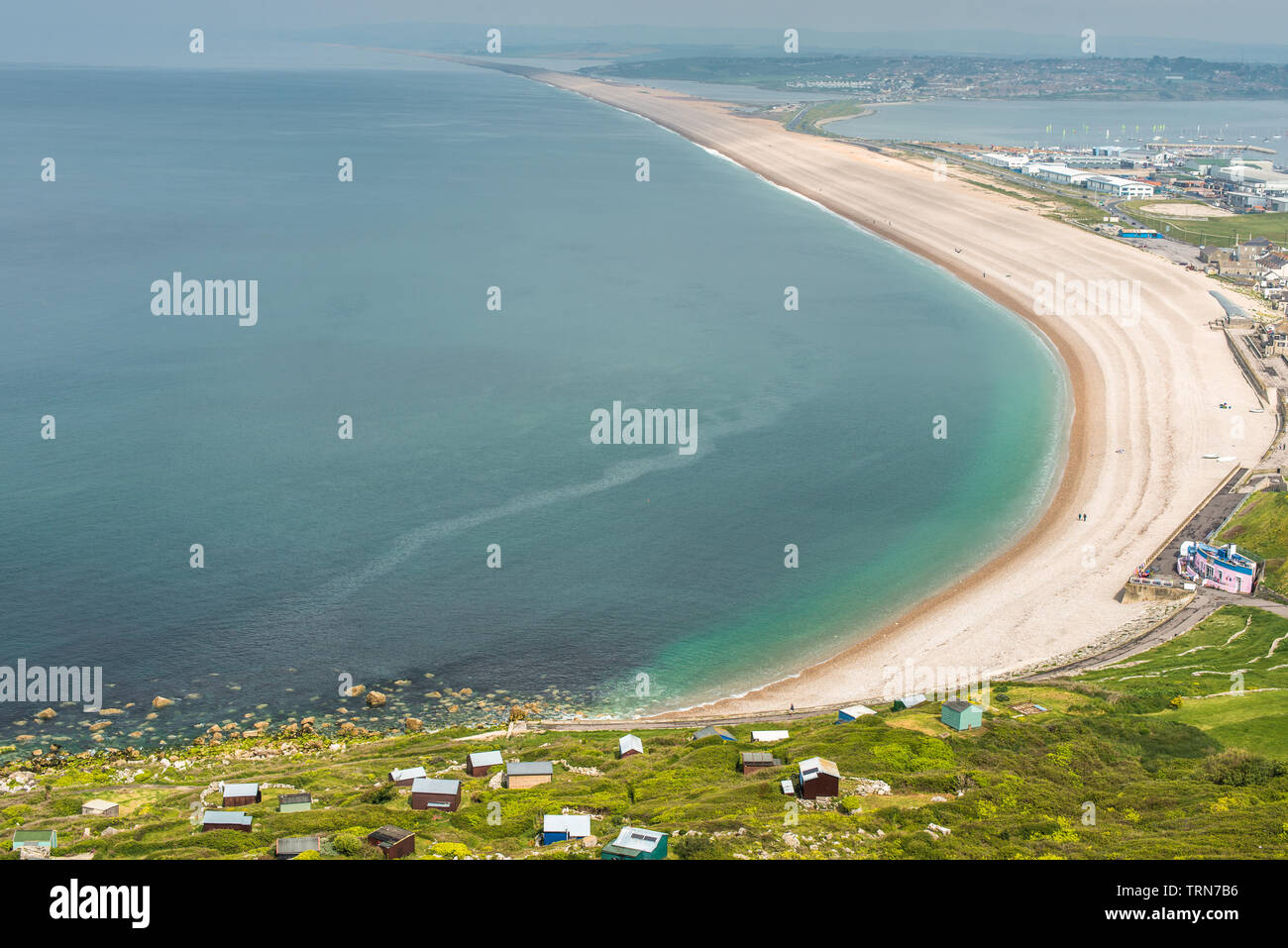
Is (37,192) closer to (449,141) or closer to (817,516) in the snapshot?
(449,141)

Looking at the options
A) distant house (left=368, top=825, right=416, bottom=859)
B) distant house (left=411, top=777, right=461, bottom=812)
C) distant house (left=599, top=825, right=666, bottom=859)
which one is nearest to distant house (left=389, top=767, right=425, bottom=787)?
distant house (left=411, top=777, right=461, bottom=812)

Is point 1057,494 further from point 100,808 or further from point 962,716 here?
point 100,808

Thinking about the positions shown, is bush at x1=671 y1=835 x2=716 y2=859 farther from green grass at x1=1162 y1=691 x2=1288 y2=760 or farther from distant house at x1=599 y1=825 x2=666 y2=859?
green grass at x1=1162 y1=691 x2=1288 y2=760

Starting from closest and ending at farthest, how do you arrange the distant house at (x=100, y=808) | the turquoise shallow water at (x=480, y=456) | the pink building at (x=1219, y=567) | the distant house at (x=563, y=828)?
the distant house at (x=563, y=828), the distant house at (x=100, y=808), the turquoise shallow water at (x=480, y=456), the pink building at (x=1219, y=567)

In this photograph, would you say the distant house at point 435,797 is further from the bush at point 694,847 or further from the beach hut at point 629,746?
the bush at point 694,847

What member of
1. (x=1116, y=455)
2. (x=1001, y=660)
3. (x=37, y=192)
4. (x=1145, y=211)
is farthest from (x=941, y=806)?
(x=37, y=192)

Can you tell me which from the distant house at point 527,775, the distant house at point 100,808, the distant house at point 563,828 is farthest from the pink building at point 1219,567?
the distant house at point 100,808
